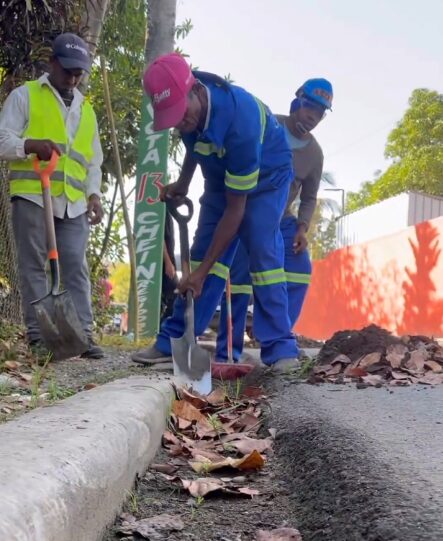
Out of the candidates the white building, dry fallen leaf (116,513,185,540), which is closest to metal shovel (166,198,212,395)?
dry fallen leaf (116,513,185,540)

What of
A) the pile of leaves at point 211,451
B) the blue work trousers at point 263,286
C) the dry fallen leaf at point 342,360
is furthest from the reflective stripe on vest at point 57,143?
the dry fallen leaf at point 342,360

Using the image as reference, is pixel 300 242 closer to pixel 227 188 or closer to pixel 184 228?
pixel 184 228

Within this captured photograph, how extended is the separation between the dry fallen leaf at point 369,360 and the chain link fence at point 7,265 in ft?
8.25

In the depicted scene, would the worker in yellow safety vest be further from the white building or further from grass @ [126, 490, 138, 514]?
the white building

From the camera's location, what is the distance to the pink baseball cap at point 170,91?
367 centimetres

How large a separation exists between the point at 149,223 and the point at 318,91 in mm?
2705

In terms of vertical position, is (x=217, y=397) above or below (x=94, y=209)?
below

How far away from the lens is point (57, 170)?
4629 mm

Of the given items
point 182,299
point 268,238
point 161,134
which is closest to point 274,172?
point 268,238

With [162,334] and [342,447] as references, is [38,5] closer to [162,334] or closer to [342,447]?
[162,334]

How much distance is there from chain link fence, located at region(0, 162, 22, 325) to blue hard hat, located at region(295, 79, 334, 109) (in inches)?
85.7

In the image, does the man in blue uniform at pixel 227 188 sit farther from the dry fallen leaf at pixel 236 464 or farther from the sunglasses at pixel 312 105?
the dry fallen leaf at pixel 236 464

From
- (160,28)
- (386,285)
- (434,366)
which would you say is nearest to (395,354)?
(434,366)

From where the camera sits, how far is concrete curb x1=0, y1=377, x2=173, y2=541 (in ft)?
4.21
